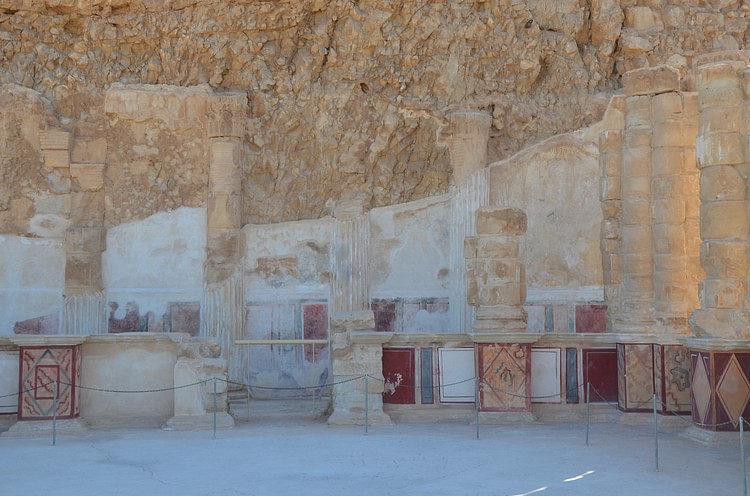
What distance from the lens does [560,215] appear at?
14.4 m

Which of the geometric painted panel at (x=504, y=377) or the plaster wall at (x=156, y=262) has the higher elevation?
the plaster wall at (x=156, y=262)

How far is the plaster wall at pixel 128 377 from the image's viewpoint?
11.1m

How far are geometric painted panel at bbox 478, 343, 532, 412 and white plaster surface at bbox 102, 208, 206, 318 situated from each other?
5.51m

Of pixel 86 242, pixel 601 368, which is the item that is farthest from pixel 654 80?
pixel 86 242

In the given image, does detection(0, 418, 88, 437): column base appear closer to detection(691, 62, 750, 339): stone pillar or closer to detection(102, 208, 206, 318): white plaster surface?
detection(102, 208, 206, 318): white plaster surface

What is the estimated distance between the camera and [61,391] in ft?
35.1

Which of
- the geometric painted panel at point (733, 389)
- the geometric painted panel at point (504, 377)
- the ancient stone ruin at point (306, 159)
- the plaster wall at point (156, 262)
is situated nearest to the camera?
the geometric painted panel at point (733, 389)

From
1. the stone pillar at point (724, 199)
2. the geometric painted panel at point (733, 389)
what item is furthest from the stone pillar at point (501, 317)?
the geometric painted panel at point (733, 389)

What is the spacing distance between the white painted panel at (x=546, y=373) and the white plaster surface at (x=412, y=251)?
310 cm

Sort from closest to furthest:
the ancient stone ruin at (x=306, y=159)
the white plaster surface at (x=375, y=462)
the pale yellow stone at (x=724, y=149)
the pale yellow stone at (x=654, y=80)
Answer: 1. the white plaster surface at (x=375, y=462)
2. the pale yellow stone at (x=724, y=149)
3. the pale yellow stone at (x=654, y=80)
4. the ancient stone ruin at (x=306, y=159)

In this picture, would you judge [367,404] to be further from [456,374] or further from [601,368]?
[601,368]

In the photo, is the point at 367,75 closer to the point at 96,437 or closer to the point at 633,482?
the point at 96,437

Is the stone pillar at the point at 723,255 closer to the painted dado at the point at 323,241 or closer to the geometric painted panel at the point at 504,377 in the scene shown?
the painted dado at the point at 323,241

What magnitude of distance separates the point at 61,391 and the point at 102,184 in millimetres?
5241
